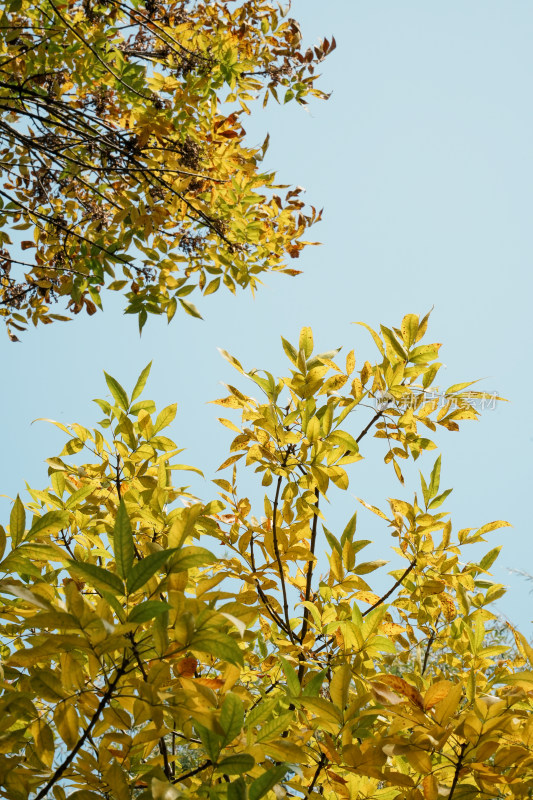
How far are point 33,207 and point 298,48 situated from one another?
6.02ft

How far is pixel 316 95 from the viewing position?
130 inches

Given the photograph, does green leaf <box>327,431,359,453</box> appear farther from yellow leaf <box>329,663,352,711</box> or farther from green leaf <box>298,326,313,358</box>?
yellow leaf <box>329,663,352,711</box>

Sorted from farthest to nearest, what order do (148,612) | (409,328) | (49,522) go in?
(409,328) < (49,522) < (148,612)

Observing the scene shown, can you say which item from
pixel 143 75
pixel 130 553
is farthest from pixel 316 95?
pixel 130 553

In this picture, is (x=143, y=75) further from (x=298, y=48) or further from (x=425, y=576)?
(x=425, y=576)

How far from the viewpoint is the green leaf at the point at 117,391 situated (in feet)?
4.83

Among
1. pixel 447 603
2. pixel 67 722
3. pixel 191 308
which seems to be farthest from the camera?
pixel 191 308

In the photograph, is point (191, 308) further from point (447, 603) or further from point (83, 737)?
point (83, 737)

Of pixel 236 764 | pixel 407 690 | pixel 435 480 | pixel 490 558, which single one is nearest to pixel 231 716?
pixel 236 764

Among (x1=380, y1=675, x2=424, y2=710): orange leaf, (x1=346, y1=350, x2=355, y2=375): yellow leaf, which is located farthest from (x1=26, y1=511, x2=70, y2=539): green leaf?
(x1=346, y1=350, x2=355, y2=375): yellow leaf

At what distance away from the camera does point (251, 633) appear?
90cm

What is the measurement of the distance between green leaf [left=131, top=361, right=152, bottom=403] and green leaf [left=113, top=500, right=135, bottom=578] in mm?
747

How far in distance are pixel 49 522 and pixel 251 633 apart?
1.34 ft

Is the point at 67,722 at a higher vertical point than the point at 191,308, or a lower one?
Answer: lower
